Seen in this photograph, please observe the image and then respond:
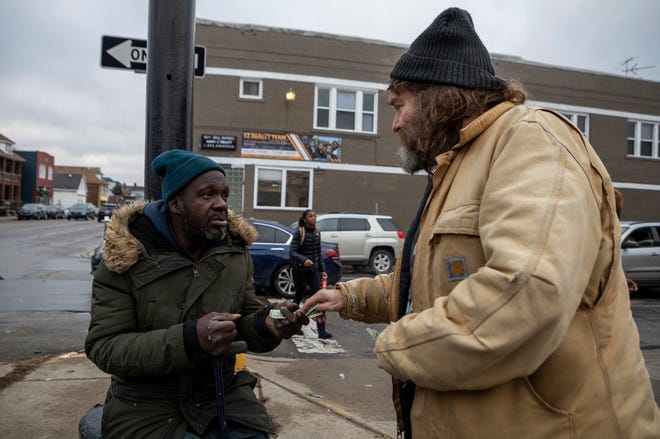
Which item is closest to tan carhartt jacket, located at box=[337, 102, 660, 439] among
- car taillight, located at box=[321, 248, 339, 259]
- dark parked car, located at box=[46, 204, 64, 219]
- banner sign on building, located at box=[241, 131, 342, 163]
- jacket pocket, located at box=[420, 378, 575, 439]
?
jacket pocket, located at box=[420, 378, 575, 439]

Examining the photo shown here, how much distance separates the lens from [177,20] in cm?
349

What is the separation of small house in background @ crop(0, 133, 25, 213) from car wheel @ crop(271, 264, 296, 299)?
5762 cm

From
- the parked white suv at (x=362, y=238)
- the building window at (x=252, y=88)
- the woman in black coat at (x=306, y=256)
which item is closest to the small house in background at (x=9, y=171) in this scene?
the building window at (x=252, y=88)

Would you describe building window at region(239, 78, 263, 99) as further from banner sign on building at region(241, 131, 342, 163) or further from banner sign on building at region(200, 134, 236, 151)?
banner sign on building at region(200, 134, 236, 151)

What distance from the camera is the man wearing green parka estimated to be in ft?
6.78

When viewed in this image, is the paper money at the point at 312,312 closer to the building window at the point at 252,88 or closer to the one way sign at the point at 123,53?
the one way sign at the point at 123,53

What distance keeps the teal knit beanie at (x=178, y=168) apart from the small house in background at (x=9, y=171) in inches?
2536

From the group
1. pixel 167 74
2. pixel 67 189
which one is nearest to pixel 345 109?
pixel 167 74

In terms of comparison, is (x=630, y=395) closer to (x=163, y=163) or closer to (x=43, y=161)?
(x=163, y=163)

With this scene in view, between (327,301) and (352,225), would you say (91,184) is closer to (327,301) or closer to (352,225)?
(352,225)

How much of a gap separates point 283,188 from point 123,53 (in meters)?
15.2

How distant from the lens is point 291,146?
63.5 ft

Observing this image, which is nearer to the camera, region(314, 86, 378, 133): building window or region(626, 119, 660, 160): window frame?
region(314, 86, 378, 133): building window

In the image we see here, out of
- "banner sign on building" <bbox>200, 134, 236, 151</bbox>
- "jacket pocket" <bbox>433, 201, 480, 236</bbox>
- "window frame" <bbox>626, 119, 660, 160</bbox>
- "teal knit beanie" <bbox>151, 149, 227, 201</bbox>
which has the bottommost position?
"jacket pocket" <bbox>433, 201, 480, 236</bbox>
